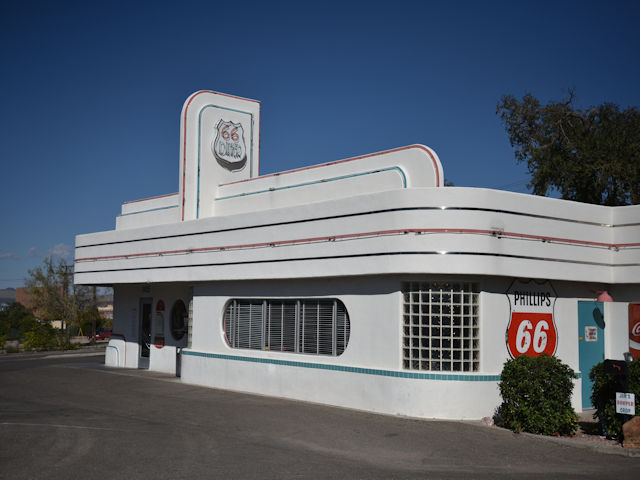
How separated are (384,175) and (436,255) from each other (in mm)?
Answer: 2971

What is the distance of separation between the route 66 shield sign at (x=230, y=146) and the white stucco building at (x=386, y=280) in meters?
0.19

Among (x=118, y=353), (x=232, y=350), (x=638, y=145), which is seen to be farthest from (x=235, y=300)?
(x=638, y=145)

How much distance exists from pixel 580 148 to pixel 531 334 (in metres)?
18.1

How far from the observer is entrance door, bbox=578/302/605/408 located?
15062 millimetres

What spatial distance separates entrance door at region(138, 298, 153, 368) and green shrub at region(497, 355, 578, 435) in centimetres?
1448

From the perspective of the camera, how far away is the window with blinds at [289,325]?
592 inches

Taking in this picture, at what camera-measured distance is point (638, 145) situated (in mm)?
27719

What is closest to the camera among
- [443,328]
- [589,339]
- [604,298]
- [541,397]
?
[541,397]

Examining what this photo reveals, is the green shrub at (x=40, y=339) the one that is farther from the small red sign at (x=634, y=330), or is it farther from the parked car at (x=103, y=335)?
the small red sign at (x=634, y=330)

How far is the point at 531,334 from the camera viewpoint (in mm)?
14086

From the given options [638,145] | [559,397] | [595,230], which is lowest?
[559,397]

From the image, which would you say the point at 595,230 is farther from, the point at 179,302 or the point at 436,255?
the point at 179,302

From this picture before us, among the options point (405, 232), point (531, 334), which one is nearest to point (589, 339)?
point (531, 334)

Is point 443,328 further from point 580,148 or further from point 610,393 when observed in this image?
point 580,148
